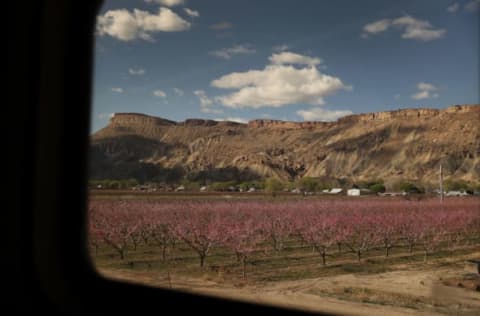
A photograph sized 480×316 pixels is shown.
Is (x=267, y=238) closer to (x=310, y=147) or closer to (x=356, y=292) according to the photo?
(x=356, y=292)

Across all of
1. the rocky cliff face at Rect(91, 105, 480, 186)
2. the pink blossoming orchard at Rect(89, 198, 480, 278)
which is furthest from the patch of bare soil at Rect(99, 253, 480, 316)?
the rocky cliff face at Rect(91, 105, 480, 186)

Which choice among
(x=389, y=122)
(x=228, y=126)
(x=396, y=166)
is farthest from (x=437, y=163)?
(x=228, y=126)

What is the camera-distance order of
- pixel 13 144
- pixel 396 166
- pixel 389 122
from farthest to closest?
pixel 389 122, pixel 396 166, pixel 13 144

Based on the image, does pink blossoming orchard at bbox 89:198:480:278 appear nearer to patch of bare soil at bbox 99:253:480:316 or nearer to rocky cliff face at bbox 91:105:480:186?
patch of bare soil at bbox 99:253:480:316

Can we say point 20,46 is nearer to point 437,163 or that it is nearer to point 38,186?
point 38,186

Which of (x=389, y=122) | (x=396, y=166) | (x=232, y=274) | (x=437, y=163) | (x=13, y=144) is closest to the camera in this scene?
(x=13, y=144)

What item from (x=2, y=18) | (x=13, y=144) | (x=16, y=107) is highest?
(x=2, y=18)

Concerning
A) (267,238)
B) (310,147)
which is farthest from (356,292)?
(310,147)
